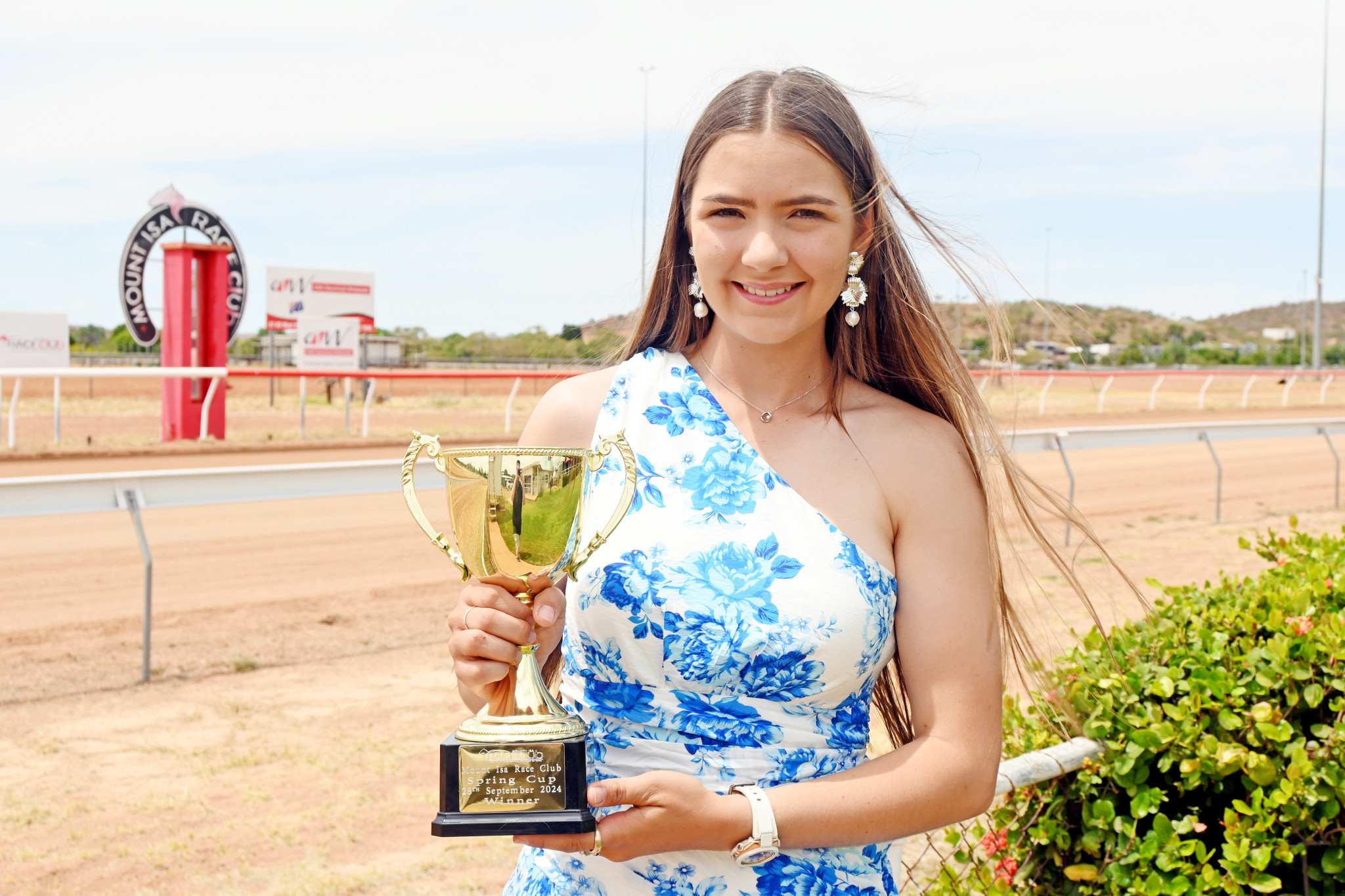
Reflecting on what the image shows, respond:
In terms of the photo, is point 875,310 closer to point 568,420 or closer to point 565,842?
point 568,420

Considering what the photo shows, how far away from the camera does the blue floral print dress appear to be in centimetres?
164

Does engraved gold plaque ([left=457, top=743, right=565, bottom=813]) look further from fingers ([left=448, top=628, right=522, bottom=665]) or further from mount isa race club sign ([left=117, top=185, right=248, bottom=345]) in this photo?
mount isa race club sign ([left=117, top=185, right=248, bottom=345])

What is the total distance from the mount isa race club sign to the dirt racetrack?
25.8 ft

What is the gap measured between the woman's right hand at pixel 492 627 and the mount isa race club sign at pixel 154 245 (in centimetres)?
1560

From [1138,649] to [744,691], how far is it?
1367 millimetres

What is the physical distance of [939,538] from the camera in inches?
68.2

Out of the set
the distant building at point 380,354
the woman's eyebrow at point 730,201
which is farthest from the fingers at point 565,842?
the distant building at point 380,354

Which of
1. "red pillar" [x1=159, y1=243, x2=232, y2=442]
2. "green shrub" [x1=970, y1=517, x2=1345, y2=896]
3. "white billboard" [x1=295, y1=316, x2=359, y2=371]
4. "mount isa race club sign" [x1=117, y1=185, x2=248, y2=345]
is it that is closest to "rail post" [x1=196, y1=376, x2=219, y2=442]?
"red pillar" [x1=159, y1=243, x2=232, y2=442]

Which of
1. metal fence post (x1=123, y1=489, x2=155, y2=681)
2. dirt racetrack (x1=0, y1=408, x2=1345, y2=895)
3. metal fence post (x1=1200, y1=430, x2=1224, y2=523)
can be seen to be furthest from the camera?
metal fence post (x1=1200, y1=430, x2=1224, y2=523)

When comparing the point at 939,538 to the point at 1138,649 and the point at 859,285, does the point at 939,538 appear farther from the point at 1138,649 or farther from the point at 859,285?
the point at 1138,649

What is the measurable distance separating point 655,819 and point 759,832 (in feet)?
0.49

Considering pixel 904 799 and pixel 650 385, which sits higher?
pixel 650 385

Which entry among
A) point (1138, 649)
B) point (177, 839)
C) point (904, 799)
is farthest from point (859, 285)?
point (177, 839)

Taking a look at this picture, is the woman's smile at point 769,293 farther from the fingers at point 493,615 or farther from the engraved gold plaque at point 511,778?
the engraved gold plaque at point 511,778
